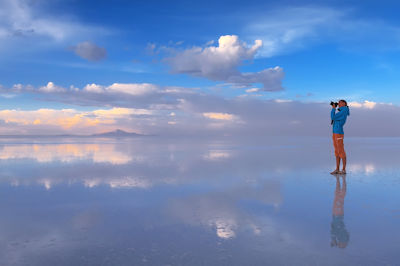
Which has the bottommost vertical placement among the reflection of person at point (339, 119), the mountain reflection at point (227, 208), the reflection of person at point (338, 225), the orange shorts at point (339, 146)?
the mountain reflection at point (227, 208)

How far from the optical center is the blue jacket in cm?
1102

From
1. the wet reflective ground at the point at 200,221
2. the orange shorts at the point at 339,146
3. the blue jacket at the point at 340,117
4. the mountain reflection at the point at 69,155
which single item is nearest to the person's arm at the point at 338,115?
the blue jacket at the point at 340,117

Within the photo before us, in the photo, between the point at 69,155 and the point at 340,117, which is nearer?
the point at 340,117

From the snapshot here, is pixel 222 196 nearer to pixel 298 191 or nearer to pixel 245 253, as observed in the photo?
pixel 298 191

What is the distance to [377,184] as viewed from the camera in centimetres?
830

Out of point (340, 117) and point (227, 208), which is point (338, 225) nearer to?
point (227, 208)

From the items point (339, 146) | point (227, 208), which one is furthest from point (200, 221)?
point (339, 146)

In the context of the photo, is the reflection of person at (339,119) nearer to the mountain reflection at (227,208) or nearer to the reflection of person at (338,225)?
the mountain reflection at (227,208)

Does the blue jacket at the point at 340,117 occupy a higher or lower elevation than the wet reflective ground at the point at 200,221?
higher

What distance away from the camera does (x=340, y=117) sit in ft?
36.3

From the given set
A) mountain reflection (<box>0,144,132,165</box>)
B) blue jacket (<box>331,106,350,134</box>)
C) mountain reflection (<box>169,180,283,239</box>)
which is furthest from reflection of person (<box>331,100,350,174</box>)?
mountain reflection (<box>0,144,132,165</box>)

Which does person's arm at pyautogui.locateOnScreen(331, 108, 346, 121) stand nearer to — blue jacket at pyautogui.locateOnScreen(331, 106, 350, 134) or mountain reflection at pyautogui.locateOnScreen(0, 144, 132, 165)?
blue jacket at pyautogui.locateOnScreen(331, 106, 350, 134)

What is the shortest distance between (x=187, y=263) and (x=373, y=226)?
3.14 m

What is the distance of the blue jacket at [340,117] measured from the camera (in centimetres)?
1102
